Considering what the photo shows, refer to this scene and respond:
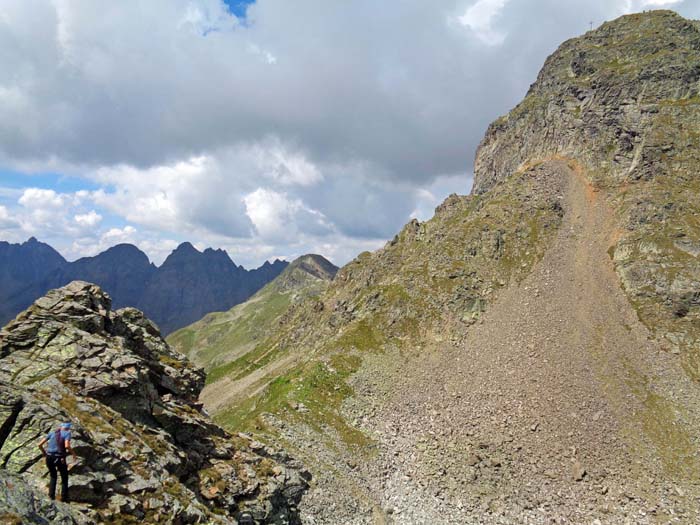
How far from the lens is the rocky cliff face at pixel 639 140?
267 ft

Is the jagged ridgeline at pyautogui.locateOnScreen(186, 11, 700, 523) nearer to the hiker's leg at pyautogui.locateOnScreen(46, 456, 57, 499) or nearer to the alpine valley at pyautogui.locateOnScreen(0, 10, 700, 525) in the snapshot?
the alpine valley at pyautogui.locateOnScreen(0, 10, 700, 525)

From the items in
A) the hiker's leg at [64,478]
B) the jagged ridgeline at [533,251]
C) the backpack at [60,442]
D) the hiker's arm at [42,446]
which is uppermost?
the jagged ridgeline at [533,251]

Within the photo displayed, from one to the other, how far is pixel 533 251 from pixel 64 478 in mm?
100799

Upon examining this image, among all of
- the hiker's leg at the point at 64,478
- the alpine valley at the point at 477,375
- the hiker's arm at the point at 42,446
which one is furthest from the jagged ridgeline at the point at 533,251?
the hiker's arm at the point at 42,446

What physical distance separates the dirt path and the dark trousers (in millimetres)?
38487

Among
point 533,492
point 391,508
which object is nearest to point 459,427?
point 533,492

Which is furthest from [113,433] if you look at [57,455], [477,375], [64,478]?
[477,375]

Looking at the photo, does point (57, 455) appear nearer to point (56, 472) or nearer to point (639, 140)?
point (56, 472)

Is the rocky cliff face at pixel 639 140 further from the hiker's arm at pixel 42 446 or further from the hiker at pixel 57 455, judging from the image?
the hiker's arm at pixel 42 446

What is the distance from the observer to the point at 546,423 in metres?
57.7

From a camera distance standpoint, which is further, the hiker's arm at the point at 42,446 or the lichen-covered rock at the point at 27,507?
the hiker's arm at the point at 42,446

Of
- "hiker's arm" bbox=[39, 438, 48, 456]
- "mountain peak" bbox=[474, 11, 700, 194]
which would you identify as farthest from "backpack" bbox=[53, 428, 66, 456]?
"mountain peak" bbox=[474, 11, 700, 194]

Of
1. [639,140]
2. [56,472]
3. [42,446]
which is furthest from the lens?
[639,140]

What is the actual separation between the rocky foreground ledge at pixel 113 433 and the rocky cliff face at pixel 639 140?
7369 centimetres
